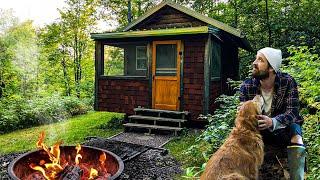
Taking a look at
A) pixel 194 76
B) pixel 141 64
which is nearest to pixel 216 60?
pixel 194 76

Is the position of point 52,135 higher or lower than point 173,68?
lower

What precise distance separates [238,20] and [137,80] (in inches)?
415

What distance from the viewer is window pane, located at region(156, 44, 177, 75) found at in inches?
369

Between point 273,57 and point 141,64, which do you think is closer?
point 273,57

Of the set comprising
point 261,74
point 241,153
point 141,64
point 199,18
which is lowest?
point 241,153

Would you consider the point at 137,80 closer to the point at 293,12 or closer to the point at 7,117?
the point at 7,117

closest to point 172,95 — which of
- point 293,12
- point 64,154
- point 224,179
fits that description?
point 64,154

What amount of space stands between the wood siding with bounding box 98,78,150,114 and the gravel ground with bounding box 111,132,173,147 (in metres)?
1.51

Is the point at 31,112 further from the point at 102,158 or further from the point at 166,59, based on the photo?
the point at 102,158

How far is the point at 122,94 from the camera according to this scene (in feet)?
31.7

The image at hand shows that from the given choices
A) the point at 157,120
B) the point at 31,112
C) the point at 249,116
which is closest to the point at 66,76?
the point at 31,112

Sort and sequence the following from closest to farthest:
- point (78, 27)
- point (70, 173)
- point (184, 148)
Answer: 1. point (70, 173)
2. point (184, 148)
3. point (78, 27)

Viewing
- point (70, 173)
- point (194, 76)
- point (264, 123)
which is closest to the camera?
point (264, 123)

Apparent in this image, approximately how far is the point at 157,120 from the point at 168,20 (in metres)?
4.21
